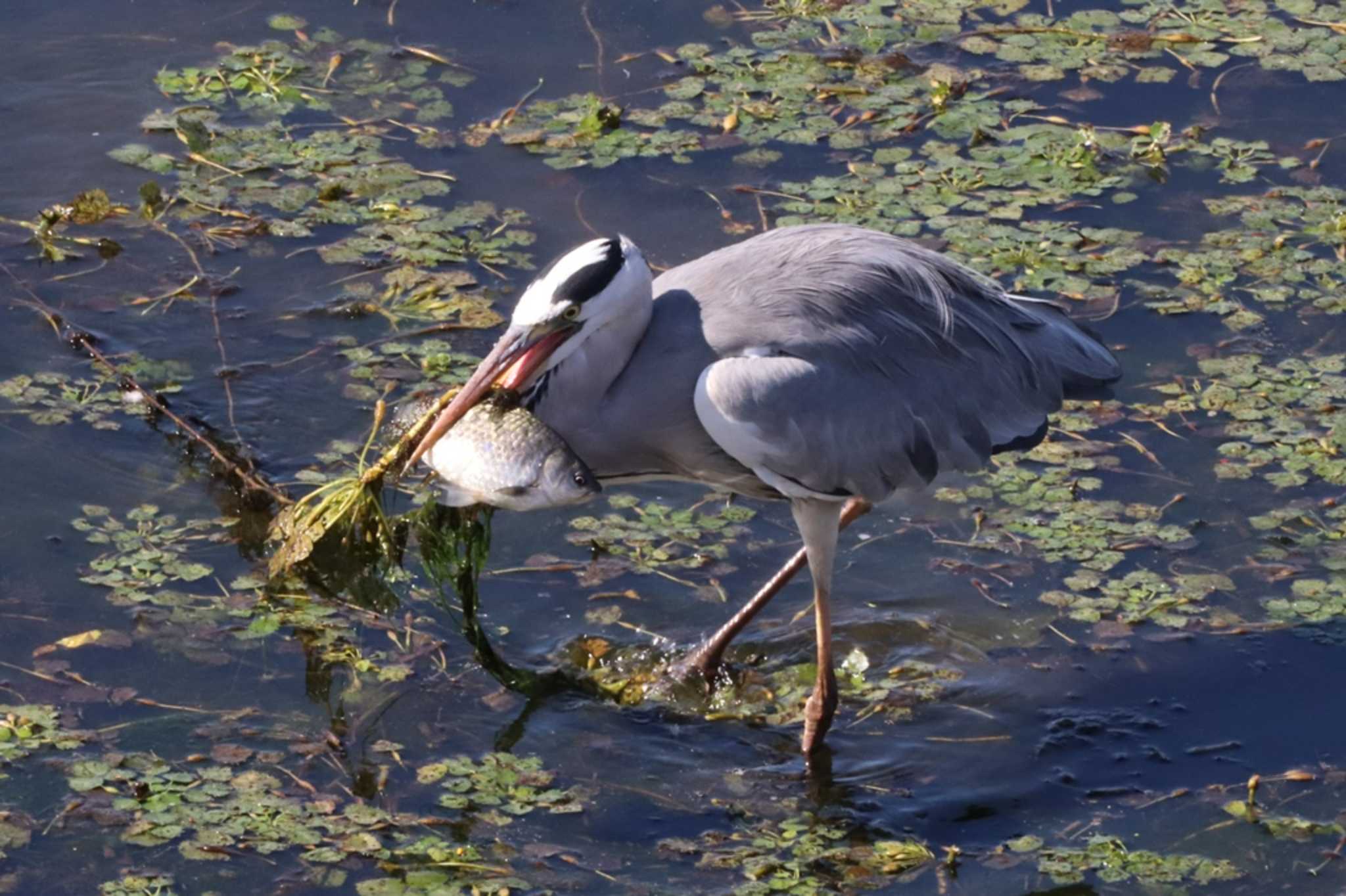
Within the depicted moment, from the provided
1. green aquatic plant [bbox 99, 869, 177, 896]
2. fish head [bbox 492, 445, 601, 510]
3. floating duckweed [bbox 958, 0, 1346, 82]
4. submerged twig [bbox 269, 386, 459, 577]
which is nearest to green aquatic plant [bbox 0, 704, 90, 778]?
green aquatic plant [bbox 99, 869, 177, 896]

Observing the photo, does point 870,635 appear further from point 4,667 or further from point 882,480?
point 4,667

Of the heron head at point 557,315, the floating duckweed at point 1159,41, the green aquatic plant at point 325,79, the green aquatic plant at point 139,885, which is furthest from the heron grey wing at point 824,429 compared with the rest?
the floating duckweed at point 1159,41

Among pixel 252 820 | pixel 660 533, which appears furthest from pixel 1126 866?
pixel 252 820

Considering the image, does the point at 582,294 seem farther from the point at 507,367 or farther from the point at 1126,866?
the point at 1126,866

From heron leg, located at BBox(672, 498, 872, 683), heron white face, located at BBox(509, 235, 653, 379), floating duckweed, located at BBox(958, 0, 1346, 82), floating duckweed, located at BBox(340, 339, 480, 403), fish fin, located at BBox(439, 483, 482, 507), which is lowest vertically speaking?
heron leg, located at BBox(672, 498, 872, 683)

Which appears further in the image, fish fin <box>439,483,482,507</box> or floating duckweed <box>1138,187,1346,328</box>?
floating duckweed <box>1138,187,1346,328</box>

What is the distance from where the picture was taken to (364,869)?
496 cm

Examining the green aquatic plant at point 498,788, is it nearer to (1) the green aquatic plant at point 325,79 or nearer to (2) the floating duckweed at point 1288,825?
(2) the floating duckweed at point 1288,825

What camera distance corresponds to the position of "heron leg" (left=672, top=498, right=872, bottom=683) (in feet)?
19.6

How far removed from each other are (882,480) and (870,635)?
72 cm

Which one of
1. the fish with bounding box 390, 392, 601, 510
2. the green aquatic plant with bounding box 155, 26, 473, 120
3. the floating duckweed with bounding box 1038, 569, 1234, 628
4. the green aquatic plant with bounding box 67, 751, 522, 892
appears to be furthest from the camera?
the green aquatic plant with bounding box 155, 26, 473, 120

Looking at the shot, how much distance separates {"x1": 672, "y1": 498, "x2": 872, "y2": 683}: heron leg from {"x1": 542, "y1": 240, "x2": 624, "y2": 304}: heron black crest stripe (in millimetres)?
1091

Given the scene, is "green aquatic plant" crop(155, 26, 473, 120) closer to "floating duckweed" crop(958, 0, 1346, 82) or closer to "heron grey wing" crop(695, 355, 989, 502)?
"floating duckweed" crop(958, 0, 1346, 82)

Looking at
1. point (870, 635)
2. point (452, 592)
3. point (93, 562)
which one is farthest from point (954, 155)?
point (93, 562)
